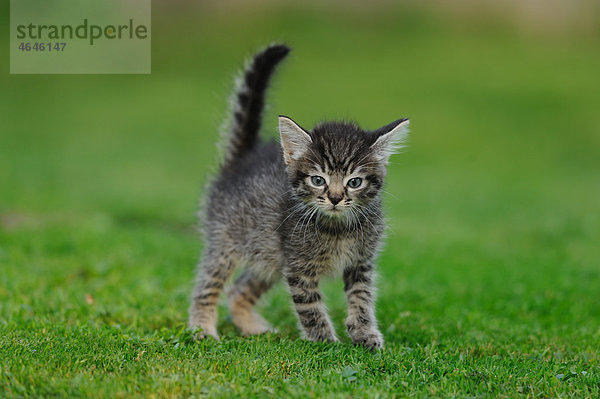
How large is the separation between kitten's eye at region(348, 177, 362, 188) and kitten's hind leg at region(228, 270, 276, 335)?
1.90m

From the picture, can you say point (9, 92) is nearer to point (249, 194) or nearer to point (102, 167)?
point (102, 167)

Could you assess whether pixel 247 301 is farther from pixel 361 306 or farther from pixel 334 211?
pixel 334 211

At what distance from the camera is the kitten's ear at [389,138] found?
6.03 meters

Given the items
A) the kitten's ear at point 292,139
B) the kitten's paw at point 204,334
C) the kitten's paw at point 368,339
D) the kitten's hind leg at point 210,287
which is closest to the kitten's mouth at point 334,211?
the kitten's ear at point 292,139

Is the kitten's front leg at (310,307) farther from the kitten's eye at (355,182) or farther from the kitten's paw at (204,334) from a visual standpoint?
the kitten's eye at (355,182)

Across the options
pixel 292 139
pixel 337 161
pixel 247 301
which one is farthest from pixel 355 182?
pixel 247 301

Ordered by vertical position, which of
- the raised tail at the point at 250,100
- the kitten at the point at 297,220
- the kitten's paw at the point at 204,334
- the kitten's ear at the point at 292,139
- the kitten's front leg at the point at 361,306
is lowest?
the kitten's paw at the point at 204,334

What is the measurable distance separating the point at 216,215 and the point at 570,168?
18555mm

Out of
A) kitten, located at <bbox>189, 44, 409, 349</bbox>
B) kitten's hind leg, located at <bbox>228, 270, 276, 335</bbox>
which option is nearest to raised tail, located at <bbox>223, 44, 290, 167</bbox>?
kitten, located at <bbox>189, 44, 409, 349</bbox>

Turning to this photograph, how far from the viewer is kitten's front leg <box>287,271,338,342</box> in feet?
20.8

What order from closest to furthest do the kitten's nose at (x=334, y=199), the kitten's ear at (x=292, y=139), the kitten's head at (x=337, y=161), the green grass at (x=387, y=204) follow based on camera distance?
the green grass at (x=387, y=204) < the kitten's nose at (x=334, y=199) < the kitten's head at (x=337, y=161) < the kitten's ear at (x=292, y=139)

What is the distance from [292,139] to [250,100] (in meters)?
1.55

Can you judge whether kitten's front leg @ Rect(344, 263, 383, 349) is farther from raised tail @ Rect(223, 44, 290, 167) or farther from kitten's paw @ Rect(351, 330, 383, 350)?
raised tail @ Rect(223, 44, 290, 167)

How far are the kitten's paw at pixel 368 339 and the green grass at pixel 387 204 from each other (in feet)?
0.75
